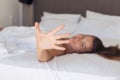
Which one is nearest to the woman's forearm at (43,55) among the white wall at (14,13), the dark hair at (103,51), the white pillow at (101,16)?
the dark hair at (103,51)

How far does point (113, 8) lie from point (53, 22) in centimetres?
83

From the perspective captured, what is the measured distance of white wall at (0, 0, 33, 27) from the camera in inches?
152

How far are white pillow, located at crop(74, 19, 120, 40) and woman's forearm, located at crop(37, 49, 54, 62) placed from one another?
1369 mm

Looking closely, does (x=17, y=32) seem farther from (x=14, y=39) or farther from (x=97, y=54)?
(x=97, y=54)

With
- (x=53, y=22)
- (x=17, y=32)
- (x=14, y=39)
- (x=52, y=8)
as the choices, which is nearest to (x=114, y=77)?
(x=14, y=39)

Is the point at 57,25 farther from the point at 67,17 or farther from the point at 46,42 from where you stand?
the point at 46,42

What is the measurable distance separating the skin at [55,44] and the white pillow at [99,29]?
1.06 metres

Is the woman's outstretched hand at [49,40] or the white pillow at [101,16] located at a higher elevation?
the woman's outstretched hand at [49,40]

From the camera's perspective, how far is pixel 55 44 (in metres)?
1.65

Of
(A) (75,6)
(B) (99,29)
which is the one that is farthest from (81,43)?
(A) (75,6)

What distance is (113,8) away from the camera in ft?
11.5

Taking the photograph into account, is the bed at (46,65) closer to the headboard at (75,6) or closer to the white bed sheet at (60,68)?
the white bed sheet at (60,68)

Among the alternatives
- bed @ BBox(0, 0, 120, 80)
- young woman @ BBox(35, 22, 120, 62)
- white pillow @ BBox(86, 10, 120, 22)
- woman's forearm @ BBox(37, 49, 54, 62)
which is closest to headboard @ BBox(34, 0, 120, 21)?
white pillow @ BBox(86, 10, 120, 22)

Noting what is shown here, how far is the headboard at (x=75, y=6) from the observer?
11.5ft
